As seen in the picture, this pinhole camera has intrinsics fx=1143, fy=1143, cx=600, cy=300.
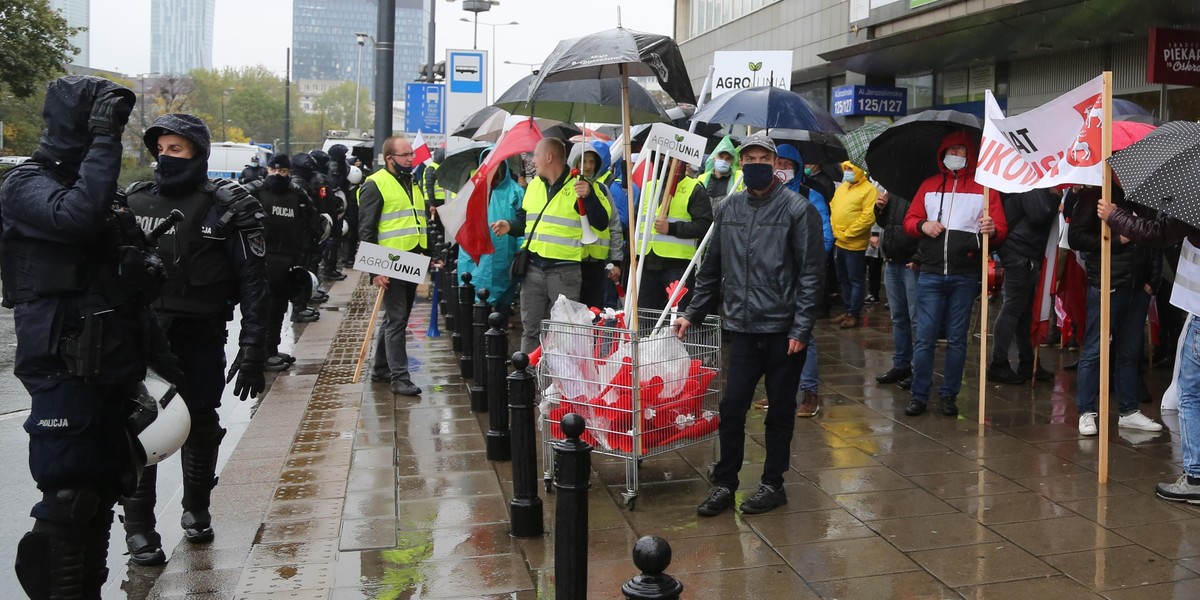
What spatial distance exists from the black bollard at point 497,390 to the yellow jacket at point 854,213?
252 inches

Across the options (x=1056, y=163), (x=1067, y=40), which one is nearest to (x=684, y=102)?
(x=1056, y=163)

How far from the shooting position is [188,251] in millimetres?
5555

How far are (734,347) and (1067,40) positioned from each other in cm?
1112

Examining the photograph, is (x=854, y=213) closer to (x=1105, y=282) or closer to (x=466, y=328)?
(x=466, y=328)

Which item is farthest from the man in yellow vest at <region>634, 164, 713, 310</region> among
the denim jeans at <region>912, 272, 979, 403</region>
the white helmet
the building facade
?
the building facade

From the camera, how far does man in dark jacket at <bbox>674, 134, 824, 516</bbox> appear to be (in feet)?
20.0

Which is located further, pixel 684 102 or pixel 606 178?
pixel 606 178

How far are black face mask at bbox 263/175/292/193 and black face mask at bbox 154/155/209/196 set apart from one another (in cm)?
505

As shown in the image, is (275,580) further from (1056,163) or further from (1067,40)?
(1067,40)

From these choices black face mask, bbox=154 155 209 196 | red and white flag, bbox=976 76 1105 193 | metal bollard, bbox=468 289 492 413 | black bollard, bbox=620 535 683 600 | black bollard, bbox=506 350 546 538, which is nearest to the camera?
black bollard, bbox=620 535 683 600

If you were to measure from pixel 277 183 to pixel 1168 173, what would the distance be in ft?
24.7

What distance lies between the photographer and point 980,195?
834cm

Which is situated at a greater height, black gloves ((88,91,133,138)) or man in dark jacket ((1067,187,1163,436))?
black gloves ((88,91,133,138))

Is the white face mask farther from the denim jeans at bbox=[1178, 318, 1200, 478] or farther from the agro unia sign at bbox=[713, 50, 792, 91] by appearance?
the agro unia sign at bbox=[713, 50, 792, 91]
